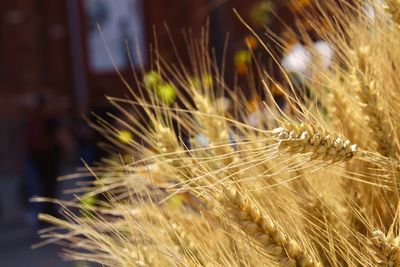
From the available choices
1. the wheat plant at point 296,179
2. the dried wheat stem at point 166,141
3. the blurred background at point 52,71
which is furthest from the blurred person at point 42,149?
the dried wheat stem at point 166,141

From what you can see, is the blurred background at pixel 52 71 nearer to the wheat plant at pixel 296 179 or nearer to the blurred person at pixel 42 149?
the blurred person at pixel 42 149

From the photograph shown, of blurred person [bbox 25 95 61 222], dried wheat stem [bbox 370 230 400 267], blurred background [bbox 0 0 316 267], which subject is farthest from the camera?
blurred background [bbox 0 0 316 267]

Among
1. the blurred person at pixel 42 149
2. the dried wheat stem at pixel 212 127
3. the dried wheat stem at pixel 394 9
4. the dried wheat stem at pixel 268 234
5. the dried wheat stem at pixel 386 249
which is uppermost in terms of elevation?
the blurred person at pixel 42 149

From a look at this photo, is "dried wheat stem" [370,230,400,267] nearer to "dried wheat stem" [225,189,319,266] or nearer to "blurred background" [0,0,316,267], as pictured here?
"dried wheat stem" [225,189,319,266]

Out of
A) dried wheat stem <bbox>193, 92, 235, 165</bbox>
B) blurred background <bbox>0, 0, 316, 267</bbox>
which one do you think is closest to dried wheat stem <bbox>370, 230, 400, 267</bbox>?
dried wheat stem <bbox>193, 92, 235, 165</bbox>

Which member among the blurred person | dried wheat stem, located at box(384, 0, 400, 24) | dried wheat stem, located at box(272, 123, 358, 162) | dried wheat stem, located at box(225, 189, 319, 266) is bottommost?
→ dried wheat stem, located at box(225, 189, 319, 266)

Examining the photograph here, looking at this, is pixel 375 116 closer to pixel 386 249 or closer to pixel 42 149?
pixel 386 249

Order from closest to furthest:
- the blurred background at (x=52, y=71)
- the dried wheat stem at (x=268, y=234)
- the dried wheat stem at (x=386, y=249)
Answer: the dried wheat stem at (x=386, y=249) < the dried wheat stem at (x=268, y=234) < the blurred background at (x=52, y=71)
